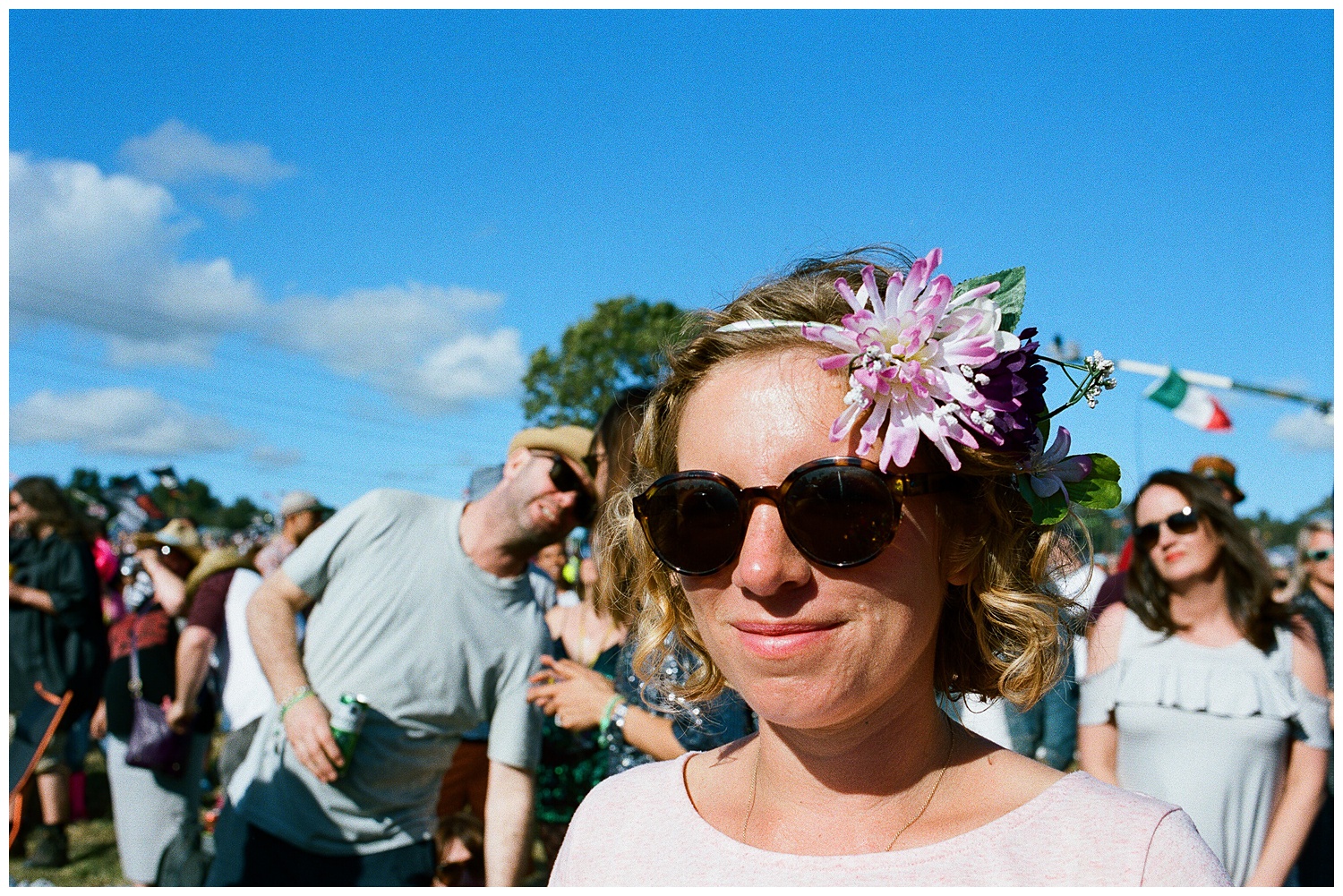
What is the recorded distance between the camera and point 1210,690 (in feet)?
12.6

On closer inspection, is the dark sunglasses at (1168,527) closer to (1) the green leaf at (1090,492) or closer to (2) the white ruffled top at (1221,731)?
(2) the white ruffled top at (1221,731)

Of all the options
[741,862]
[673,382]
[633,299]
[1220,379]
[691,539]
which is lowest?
[741,862]

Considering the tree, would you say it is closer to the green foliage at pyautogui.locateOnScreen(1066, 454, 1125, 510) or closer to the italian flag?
the italian flag

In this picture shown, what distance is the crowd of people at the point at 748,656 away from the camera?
1360mm

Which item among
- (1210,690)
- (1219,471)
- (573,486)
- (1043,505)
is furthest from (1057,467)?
(1219,471)

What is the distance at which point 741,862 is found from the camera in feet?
4.79

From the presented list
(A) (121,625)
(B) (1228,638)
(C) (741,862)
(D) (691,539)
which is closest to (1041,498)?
(D) (691,539)

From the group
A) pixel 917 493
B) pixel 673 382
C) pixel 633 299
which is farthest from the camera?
pixel 633 299

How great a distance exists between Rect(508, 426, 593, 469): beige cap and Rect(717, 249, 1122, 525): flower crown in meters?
2.43

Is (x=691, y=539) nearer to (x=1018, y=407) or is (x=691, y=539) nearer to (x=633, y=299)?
(x=1018, y=407)

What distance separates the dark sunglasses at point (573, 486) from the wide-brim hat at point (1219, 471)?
2891 mm

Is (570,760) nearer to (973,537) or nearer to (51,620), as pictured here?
(973,537)

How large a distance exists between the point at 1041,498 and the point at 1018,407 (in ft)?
0.49

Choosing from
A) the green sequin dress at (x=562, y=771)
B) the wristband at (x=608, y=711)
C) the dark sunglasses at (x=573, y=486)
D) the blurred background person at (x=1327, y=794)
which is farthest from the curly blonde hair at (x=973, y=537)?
the blurred background person at (x=1327, y=794)
